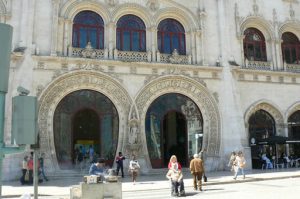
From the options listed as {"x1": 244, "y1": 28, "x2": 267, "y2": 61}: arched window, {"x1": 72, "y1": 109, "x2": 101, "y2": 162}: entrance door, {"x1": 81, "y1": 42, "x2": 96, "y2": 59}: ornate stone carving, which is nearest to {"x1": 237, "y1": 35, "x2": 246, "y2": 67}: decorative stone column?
{"x1": 244, "y1": 28, "x2": 267, "y2": 61}: arched window

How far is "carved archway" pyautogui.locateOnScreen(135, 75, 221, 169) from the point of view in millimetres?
22828

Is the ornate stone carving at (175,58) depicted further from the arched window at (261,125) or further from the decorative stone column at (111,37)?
the arched window at (261,125)

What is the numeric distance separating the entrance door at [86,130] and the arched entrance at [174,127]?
3237mm

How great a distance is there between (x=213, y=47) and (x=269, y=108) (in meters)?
6.31

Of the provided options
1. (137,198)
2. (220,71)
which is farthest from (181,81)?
(137,198)

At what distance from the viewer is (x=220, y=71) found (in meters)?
24.3

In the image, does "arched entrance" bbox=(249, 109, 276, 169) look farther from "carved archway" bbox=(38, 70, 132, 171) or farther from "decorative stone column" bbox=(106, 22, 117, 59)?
"decorative stone column" bbox=(106, 22, 117, 59)

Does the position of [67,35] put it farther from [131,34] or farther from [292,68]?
[292,68]

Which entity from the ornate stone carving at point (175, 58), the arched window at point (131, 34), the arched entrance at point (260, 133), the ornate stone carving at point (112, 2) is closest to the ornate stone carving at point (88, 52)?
the arched window at point (131, 34)

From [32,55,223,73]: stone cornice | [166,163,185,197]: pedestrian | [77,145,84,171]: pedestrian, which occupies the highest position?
[32,55,223,73]: stone cornice

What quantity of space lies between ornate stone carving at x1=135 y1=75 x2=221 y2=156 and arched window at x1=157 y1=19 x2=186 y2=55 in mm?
2372

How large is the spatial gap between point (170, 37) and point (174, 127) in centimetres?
632

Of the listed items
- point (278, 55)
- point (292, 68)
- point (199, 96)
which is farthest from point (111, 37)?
point (292, 68)

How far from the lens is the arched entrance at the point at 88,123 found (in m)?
21.1
